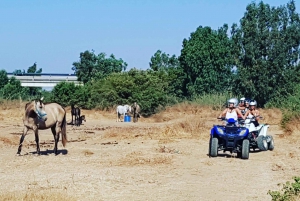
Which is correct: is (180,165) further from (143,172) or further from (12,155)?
(12,155)

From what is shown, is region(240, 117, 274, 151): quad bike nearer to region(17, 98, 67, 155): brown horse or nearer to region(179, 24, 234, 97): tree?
region(17, 98, 67, 155): brown horse

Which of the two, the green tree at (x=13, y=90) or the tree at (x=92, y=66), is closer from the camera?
the green tree at (x=13, y=90)

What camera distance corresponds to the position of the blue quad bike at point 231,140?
56.1ft

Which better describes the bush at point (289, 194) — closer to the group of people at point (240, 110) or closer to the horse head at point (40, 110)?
the group of people at point (240, 110)

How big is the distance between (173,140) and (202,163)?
7563 millimetres

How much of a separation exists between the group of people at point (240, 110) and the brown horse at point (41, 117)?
5063 millimetres

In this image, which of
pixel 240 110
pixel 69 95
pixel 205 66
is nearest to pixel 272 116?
pixel 69 95

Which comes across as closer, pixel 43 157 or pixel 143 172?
pixel 143 172

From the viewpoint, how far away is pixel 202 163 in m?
16.0

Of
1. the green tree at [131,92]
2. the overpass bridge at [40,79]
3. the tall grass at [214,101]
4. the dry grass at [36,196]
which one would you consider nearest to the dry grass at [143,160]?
the dry grass at [36,196]

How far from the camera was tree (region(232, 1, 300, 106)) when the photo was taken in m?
53.0

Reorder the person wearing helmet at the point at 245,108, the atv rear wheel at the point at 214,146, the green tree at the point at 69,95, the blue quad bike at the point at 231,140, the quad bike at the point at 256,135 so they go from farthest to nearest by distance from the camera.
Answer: the green tree at the point at 69,95
the person wearing helmet at the point at 245,108
the quad bike at the point at 256,135
the atv rear wheel at the point at 214,146
the blue quad bike at the point at 231,140

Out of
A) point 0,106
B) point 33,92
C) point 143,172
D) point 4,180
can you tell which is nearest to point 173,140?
point 143,172

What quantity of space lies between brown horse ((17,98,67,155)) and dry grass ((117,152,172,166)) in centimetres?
275
